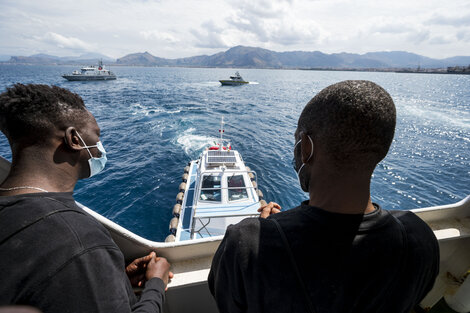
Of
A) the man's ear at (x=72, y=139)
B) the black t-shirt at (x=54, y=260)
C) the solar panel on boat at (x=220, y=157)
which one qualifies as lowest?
the solar panel on boat at (x=220, y=157)

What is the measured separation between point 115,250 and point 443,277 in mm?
4146

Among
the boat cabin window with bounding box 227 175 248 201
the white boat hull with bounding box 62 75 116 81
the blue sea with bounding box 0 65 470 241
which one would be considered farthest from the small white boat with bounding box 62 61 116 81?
the boat cabin window with bounding box 227 175 248 201

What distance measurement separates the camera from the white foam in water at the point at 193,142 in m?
20.2

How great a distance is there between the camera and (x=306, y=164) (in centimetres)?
145

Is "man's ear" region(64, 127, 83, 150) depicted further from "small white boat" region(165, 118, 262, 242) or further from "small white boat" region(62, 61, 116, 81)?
"small white boat" region(62, 61, 116, 81)

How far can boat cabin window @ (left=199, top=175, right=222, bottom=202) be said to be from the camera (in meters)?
9.90

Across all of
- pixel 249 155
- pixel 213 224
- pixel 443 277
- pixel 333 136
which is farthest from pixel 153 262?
pixel 249 155

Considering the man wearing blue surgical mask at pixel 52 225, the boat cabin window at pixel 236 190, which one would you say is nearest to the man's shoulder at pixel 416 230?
the man wearing blue surgical mask at pixel 52 225

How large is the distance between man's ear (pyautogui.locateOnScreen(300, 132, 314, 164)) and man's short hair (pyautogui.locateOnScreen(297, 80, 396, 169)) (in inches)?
4.0

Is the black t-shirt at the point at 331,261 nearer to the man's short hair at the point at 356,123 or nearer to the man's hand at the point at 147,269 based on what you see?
the man's short hair at the point at 356,123

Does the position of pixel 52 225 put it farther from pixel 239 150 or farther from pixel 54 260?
pixel 239 150

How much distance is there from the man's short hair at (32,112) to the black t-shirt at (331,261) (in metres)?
1.58

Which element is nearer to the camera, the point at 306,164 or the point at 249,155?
the point at 306,164

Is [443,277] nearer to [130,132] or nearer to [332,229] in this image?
[332,229]
